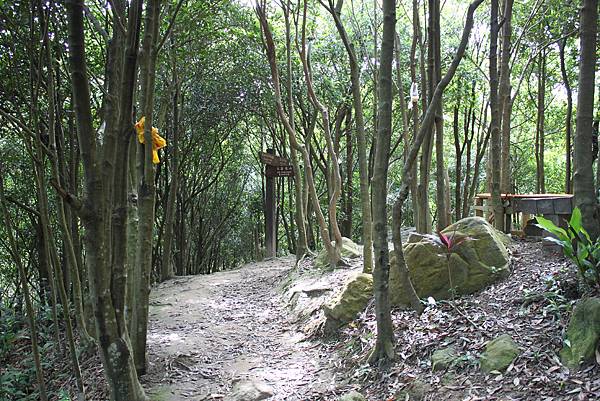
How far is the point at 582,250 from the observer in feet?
11.0

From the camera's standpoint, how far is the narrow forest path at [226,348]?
14.8 ft

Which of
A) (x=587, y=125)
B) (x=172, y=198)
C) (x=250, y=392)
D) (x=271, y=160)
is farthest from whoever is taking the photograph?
(x=271, y=160)

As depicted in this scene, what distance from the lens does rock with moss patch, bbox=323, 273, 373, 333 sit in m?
5.32

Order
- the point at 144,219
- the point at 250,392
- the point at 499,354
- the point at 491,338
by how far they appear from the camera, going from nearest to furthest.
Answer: the point at 499,354, the point at 491,338, the point at 250,392, the point at 144,219

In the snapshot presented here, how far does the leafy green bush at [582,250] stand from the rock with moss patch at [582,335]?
0.80 ft

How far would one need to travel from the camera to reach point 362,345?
15.1ft

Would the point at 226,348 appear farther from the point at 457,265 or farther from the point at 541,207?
the point at 541,207

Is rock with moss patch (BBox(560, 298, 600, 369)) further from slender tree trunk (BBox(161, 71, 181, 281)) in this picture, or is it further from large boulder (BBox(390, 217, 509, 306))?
slender tree trunk (BBox(161, 71, 181, 281))

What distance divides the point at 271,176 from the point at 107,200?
8.75 m

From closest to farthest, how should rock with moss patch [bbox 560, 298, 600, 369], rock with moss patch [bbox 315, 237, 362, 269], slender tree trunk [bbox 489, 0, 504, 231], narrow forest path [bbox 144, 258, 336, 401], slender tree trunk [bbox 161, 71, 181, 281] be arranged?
rock with moss patch [bbox 560, 298, 600, 369]
narrow forest path [bbox 144, 258, 336, 401]
slender tree trunk [bbox 489, 0, 504, 231]
rock with moss patch [bbox 315, 237, 362, 269]
slender tree trunk [bbox 161, 71, 181, 281]

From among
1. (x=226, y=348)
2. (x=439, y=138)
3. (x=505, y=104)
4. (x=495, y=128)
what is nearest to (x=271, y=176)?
(x=505, y=104)

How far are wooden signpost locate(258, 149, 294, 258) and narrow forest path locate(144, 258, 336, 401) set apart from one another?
3.46 m

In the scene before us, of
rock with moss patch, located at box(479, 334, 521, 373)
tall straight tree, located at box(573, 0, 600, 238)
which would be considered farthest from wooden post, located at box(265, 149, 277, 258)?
rock with moss patch, located at box(479, 334, 521, 373)

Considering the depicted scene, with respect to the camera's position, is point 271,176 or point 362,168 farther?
point 271,176
